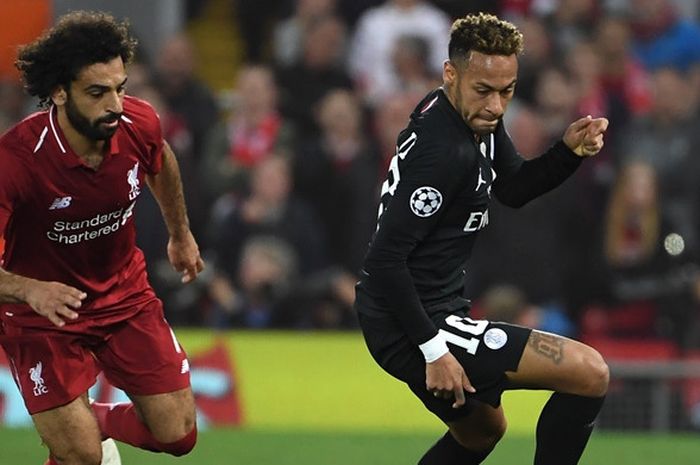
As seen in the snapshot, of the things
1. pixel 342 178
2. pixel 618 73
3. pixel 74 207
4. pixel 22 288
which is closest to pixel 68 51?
pixel 74 207

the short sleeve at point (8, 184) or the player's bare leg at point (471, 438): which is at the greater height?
the short sleeve at point (8, 184)

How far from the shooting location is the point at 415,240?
223 inches

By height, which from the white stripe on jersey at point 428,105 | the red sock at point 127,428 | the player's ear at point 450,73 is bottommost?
the red sock at point 127,428

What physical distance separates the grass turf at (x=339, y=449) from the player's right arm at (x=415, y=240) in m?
3.05

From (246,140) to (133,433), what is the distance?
5.07 metres

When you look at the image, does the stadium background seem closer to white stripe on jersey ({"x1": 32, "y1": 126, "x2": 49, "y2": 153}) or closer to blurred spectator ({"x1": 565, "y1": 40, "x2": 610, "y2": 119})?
blurred spectator ({"x1": 565, "y1": 40, "x2": 610, "y2": 119})

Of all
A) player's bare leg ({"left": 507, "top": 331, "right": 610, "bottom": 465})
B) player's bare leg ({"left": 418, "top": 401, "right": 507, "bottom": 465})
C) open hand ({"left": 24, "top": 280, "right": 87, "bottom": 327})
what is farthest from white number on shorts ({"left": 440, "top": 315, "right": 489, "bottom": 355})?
open hand ({"left": 24, "top": 280, "right": 87, "bottom": 327})

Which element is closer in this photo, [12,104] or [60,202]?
[60,202]

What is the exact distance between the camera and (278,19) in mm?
12797

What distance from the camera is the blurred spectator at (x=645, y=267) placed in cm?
1075

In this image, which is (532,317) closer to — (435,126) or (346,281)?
(346,281)

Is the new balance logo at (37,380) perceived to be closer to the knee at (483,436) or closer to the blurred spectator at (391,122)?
the knee at (483,436)

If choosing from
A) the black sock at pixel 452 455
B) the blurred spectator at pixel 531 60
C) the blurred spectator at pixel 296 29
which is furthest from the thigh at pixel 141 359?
the blurred spectator at pixel 296 29

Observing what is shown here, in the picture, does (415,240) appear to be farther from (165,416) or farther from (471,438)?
(165,416)
